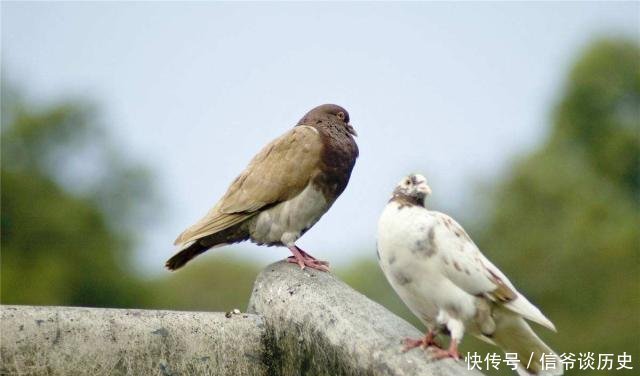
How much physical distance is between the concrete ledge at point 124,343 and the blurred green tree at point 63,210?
2179 inches

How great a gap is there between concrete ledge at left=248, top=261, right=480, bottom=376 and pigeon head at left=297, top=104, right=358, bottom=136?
3.40 m

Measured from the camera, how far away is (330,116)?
12.4m

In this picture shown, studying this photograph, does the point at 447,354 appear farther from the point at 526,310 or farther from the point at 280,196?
the point at 280,196

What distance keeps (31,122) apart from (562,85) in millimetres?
32206

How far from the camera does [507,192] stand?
69.9 m

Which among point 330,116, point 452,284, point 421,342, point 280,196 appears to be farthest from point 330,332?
point 330,116

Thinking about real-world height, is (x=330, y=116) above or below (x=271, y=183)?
above

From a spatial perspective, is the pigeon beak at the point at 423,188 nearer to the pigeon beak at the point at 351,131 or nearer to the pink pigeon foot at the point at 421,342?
the pink pigeon foot at the point at 421,342

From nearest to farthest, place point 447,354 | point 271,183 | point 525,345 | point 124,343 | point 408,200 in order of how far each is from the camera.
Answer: point 447,354 < point 124,343 < point 525,345 < point 408,200 < point 271,183

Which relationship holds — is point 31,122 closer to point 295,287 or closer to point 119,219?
point 119,219

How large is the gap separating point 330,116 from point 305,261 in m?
2.19

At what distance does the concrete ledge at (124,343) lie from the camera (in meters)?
7.85

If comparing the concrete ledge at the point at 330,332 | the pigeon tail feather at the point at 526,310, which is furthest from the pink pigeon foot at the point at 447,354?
A: the pigeon tail feather at the point at 526,310

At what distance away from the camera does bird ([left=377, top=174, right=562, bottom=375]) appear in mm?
8422
